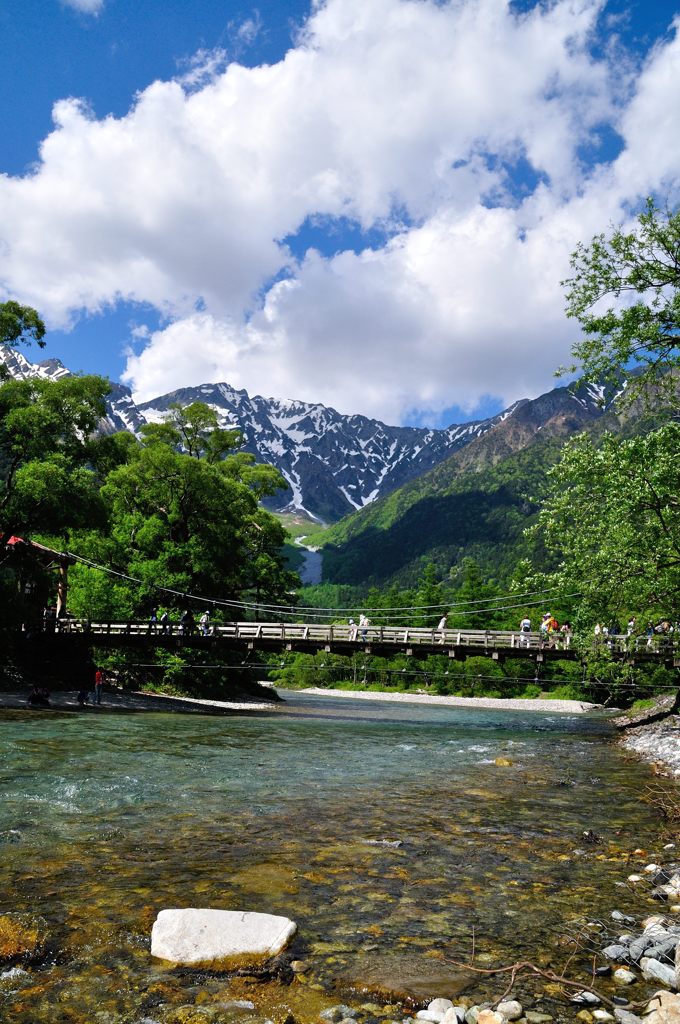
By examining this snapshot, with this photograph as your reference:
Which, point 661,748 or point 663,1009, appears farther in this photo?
point 661,748

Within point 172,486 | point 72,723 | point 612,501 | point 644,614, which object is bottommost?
point 72,723

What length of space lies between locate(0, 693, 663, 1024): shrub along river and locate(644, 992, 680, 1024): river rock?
0.60m

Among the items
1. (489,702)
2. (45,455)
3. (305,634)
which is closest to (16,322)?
(45,455)

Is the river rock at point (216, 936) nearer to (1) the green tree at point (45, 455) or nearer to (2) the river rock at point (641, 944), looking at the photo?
(2) the river rock at point (641, 944)

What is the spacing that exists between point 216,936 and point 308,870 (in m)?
2.86

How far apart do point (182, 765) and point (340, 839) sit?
339 inches

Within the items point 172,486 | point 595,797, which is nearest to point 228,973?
point 595,797

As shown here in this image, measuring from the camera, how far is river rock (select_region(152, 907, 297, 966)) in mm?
5859

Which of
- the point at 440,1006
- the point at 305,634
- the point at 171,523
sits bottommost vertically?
the point at 440,1006

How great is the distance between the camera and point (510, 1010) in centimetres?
509

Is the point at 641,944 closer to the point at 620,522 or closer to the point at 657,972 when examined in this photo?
the point at 657,972

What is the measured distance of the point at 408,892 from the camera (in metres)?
7.95

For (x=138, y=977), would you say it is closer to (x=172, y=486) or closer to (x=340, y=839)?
(x=340, y=839)

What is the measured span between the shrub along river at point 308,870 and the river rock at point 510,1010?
269 mm
